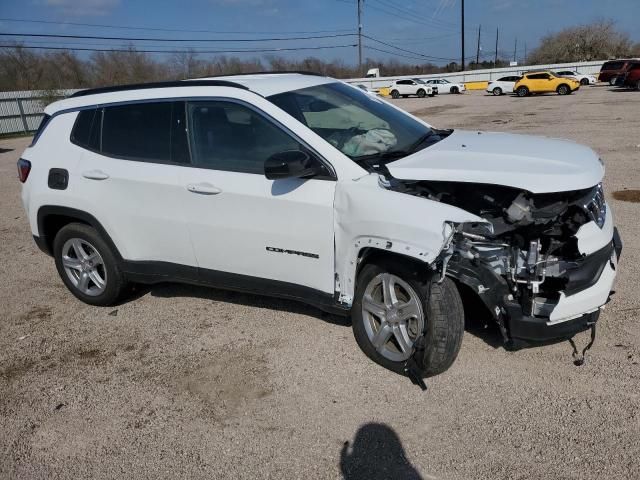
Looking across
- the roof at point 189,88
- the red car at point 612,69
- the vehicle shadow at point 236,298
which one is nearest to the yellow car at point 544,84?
the red car at point 612,69

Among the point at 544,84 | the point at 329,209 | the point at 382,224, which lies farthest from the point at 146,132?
the point at 544,84

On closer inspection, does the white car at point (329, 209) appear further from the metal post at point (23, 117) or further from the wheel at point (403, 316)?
the metal post at point (23, 117)

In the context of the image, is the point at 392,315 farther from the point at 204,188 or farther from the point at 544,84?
the point at 544,84

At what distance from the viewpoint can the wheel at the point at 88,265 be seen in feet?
15.1

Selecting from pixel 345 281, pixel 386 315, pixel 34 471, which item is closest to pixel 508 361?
pixel 386 315

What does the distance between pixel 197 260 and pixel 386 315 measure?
1.60m

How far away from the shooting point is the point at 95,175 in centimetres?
435

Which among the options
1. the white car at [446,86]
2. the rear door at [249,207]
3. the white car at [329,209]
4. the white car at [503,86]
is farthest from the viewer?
the white car at [446,86]

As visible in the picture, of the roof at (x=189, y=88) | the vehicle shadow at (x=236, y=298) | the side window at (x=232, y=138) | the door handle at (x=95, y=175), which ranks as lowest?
the vehicle shadow at (x=236, y=298)

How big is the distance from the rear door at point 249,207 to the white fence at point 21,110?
30637mm

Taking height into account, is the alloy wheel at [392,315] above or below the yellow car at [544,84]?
below

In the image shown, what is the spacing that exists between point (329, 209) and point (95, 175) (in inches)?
85.0

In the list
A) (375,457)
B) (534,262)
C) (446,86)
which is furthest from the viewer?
(446,86)

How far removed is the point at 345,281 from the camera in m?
3.54
